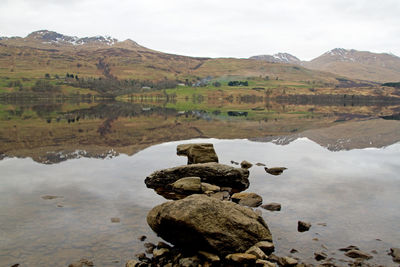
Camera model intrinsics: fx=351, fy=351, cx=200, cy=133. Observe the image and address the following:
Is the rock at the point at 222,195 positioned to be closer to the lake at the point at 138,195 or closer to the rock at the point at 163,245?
the lake at the point at 138,195

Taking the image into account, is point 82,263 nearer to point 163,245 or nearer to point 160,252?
point 160,252

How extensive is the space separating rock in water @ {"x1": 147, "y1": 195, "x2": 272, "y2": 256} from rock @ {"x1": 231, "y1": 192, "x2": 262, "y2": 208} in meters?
4.87

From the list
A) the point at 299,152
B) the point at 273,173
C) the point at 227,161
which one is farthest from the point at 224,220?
the point at 299,152

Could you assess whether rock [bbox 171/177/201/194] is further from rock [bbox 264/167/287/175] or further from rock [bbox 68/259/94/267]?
rock [bbox 68/259/94/267]

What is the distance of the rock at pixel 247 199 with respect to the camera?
21.0 metres

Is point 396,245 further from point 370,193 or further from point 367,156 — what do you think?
point 367,156

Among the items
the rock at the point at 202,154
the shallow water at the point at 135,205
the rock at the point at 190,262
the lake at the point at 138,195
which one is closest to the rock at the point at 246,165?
the lake at the point at 138,195

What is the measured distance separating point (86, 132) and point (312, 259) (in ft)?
162

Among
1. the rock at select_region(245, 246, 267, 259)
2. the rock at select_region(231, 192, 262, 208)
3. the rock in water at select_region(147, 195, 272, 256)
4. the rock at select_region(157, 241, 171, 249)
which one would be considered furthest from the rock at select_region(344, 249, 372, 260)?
the rock at select_region(157, 241, 171, 249)

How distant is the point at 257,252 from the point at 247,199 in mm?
7649

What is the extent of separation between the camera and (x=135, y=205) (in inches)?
819

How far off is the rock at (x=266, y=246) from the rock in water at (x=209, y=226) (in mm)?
338

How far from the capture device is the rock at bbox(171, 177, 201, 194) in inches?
911

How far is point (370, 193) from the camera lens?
2381cm
